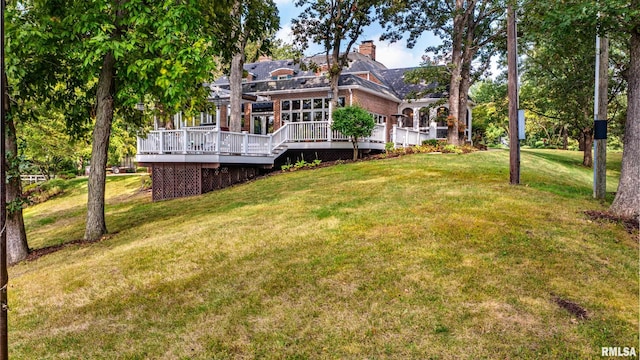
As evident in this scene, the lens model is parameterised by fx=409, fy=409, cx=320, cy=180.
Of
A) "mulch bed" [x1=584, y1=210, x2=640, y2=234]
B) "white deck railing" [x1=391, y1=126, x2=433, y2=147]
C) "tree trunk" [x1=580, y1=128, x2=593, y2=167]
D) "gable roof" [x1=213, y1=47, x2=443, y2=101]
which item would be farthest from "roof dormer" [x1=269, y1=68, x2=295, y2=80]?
"mulch bed" [x1=584, y1=210, x2=640, y2=234]

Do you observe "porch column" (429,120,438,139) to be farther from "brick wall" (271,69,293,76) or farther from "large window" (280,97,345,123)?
"brick wall" (271,69,293,76)

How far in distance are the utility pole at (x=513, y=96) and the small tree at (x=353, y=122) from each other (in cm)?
814

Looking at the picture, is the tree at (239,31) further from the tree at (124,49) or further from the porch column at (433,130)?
the porch column at (433,130)

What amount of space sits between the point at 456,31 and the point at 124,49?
1655 cm

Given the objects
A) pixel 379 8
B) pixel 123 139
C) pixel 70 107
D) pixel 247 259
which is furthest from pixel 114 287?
pixel 123 139

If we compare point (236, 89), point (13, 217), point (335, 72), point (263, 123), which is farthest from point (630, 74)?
point (263, 123)

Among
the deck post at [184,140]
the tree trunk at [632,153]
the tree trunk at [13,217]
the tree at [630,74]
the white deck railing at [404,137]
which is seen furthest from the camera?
the white deck railing at [404,137]

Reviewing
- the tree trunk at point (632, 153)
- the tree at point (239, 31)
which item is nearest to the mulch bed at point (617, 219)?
the tree trunk at point (632, 153)

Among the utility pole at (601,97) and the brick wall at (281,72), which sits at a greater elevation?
the brick wall at (281,72)

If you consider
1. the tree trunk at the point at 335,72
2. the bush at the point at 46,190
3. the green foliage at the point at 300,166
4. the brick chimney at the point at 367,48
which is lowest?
the bush at the point at 46,190

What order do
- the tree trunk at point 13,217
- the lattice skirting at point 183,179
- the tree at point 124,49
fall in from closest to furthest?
the tree at point 124,49
the tree trunk at point 13,217
the lattice skirting at point 183,179

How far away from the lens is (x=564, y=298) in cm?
465

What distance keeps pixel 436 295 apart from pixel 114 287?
178 inches

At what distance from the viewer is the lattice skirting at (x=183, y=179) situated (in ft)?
51.8
